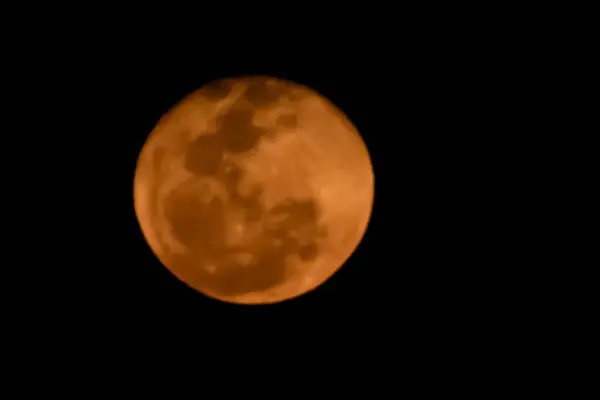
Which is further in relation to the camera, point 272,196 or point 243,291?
point 243,291

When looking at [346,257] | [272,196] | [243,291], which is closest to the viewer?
[272,196]

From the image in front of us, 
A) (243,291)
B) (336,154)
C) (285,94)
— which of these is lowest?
(243,291)

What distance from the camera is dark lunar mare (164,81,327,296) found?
2.79 meters

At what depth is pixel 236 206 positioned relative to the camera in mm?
2797

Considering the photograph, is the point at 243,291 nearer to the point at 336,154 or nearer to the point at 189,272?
the point at 189,272

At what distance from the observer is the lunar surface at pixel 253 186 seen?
2.79 meters

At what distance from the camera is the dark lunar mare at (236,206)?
2.79m

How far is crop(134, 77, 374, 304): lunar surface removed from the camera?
2.79 m

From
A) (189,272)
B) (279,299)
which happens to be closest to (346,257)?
(279,299)

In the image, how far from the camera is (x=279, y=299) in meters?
3.19

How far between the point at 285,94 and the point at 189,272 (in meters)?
1.01

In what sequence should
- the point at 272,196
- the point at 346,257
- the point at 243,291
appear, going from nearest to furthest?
1. the point at 272,196
2. the point at 243,291
3. the point at 346,257

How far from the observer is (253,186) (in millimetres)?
2781

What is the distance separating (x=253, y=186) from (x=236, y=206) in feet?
0.40
